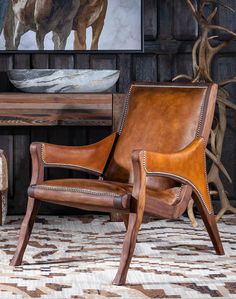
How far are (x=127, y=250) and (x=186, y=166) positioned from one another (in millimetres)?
564

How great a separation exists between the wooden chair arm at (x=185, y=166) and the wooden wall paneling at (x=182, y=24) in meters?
1.63

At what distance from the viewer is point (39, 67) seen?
5.48 metres

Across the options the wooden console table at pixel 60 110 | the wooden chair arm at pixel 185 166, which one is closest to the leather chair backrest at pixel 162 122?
the wooden chair arm at pixel 185 166

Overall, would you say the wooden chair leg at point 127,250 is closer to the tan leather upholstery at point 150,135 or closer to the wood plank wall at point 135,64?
the tan leather upholstery at point 150,135

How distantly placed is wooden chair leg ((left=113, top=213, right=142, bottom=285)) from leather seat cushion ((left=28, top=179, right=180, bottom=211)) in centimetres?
7

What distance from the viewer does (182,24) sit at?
18.1ft

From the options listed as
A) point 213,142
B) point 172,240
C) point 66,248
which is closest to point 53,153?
point 66,248

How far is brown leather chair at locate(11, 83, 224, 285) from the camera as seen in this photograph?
3635 millimetres

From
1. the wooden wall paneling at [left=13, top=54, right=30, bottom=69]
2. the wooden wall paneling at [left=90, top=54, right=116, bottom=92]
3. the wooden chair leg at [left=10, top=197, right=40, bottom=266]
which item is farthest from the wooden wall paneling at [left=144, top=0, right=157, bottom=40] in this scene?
the wooden chair leg at [left=10, top=197, right=40, bottom=266]

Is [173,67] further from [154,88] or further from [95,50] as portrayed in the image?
[154,88]

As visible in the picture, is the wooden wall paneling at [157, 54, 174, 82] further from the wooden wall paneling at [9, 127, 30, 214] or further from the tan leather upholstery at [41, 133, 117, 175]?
the tan leather upholstery at [41, 133, 117, 175]

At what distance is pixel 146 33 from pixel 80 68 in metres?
0.51

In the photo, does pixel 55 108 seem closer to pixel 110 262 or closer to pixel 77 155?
pixel 77 155

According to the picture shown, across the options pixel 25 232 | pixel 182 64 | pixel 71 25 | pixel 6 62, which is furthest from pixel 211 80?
pixel 25 232
